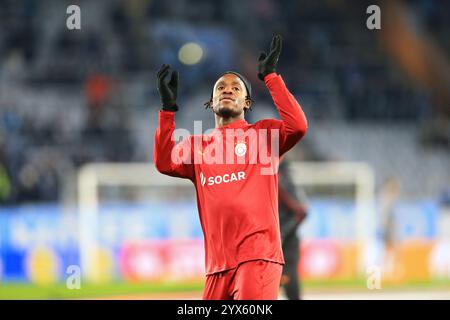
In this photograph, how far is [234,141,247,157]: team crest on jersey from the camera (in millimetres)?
6062

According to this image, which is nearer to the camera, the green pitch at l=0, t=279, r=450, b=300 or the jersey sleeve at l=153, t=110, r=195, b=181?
the jersey sleeve at l=153, t=110, r=195, b=181

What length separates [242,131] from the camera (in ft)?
20.0

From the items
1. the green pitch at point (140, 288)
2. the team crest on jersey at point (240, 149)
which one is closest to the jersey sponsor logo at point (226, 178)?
the team crest on jersey at point (240, 149)

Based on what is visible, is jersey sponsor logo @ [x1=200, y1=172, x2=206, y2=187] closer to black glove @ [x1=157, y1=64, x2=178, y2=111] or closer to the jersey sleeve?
the jersey sleeve

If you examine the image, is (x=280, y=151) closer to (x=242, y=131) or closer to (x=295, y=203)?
(x=242, y=131)

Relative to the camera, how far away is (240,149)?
6078 millimetres

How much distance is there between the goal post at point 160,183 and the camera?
1706cm

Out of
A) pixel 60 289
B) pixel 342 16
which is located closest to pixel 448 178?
pixel 342 16

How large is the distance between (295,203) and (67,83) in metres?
13.3

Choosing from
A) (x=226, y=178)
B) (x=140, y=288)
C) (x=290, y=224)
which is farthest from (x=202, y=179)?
(x=140, y=288)

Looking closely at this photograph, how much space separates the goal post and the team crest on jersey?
1076 cm

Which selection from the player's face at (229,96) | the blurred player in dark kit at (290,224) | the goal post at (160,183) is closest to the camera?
the player's face at (229,96)

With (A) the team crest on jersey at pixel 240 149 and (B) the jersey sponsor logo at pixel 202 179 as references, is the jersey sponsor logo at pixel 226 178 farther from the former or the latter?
(A) the team crest on jersey at pixel 240 149

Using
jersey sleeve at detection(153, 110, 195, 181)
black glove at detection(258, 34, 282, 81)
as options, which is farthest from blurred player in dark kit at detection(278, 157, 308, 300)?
black glove at detection(258, 34, 282, 81)
